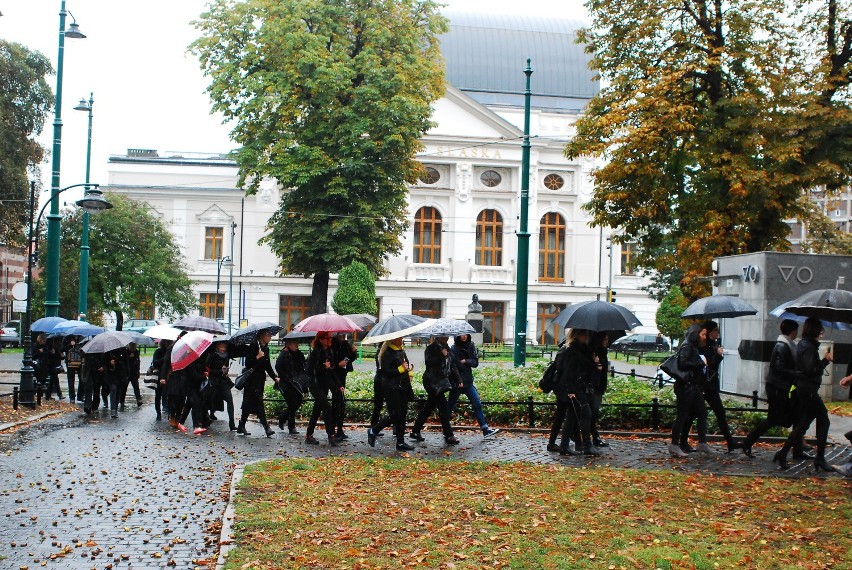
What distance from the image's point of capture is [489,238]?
62156 millimetres

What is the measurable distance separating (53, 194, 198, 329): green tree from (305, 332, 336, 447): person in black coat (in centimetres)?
3482

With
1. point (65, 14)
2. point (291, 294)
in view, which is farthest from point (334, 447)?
point (291, 294)

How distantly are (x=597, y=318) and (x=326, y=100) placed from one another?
2718 cm

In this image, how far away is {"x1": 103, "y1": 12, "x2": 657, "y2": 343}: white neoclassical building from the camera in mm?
60156

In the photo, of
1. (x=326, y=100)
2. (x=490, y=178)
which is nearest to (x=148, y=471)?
(x=326, y=100)

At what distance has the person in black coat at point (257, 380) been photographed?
15.2 metres

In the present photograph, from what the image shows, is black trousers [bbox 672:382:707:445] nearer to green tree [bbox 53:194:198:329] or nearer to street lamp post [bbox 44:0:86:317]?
street lamp post [bbox 44:0:86:317]

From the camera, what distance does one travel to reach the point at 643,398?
16250mm

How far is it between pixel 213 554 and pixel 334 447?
246 inches

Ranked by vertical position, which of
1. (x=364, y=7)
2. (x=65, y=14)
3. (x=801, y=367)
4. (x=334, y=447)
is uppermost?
(x=364, y=7)

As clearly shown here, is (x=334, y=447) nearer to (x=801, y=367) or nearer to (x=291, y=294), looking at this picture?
(x=801, y=367)

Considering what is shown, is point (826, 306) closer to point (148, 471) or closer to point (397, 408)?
point (397, 408)

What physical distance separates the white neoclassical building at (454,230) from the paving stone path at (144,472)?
42918 millimetres

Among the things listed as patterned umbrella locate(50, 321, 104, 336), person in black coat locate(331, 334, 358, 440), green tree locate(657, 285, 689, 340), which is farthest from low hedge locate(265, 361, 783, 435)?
green tree locate(657, 285, 689, 340)
